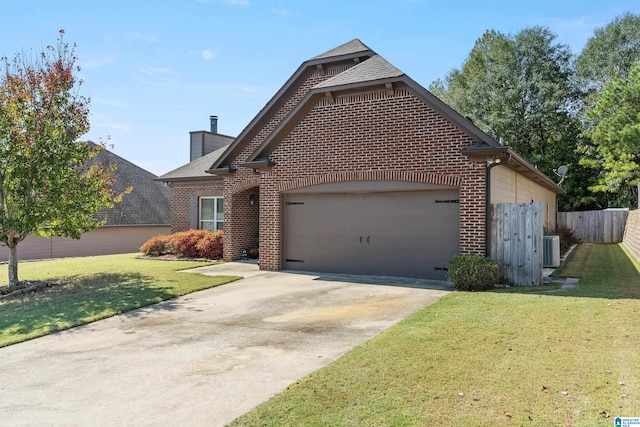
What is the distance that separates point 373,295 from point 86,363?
5551 millimetres

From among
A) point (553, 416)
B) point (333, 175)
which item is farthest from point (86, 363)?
point (333, 175)

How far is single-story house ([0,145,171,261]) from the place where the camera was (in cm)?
2329

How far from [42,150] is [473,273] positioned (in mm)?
10560

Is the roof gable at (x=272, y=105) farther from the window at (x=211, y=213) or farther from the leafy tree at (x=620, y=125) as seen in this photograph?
the leafy tree at (x=620, y=125)

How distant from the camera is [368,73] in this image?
1243 cm

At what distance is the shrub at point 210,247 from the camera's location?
17.4m

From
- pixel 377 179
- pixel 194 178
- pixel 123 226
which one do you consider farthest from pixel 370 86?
pixel 123 226

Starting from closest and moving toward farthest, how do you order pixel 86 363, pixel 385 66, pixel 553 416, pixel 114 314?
pixel 553 416 → pixel 86 363 → pixel 114 314 → pixel 385 66

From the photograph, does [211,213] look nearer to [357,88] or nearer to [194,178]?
[194,178]

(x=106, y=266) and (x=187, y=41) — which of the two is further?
(x=106, y=266)

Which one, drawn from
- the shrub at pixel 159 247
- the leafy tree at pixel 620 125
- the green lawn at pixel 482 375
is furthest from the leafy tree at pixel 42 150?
the leafy tree at pixel 620 125

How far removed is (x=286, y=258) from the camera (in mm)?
13875

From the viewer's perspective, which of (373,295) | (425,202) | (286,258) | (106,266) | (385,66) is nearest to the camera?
(373,295)

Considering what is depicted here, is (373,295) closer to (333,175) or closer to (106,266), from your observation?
(333,175)
